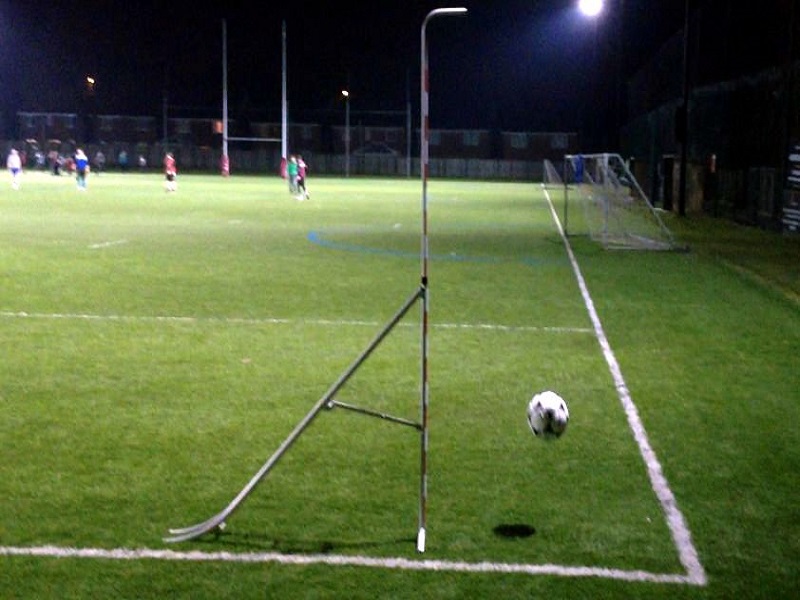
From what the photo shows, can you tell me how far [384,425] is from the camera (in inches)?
334

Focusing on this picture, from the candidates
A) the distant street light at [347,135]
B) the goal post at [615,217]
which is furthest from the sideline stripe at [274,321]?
the distant street light at [347,135]

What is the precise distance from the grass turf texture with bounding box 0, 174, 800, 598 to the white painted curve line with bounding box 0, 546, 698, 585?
72mm

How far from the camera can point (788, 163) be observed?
27672mm

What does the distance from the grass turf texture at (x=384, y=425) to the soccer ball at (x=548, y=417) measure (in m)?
0.28

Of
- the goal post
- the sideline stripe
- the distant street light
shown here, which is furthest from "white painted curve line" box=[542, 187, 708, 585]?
the distant street light

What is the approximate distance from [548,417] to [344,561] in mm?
2108

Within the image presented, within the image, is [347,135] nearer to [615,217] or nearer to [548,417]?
[615,217]

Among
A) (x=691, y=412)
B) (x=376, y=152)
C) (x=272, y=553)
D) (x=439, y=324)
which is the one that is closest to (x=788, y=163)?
(x=439, y=324)

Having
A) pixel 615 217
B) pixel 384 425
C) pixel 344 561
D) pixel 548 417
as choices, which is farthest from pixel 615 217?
pixel 344 561

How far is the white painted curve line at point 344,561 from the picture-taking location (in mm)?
5543

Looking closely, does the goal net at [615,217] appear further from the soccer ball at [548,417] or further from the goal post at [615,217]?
the soccer ball at [548,417]

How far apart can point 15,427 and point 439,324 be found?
615 centimetres

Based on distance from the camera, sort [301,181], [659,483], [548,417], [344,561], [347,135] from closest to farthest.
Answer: [344,561]
[659,483]
[548,417]
[301,181]
[347,135]

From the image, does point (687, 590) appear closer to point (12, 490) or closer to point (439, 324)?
point (12, 490)
